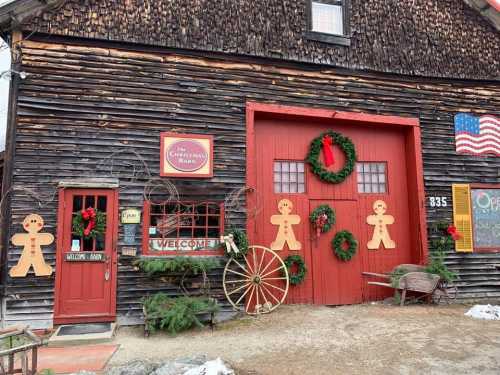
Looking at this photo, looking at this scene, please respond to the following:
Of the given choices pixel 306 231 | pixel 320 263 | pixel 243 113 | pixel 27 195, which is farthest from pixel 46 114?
pixel 320 263

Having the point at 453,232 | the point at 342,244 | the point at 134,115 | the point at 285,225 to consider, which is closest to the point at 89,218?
the point at 134,115

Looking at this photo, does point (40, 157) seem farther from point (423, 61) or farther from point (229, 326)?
point (423, 61)

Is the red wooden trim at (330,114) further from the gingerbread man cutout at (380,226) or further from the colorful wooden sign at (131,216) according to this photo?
the colorful wooden sign at (131,216)

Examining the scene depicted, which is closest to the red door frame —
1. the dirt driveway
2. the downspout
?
the dirt driveway

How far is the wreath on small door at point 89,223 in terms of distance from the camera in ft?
21.1

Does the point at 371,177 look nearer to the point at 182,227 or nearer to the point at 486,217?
the point at 486,217

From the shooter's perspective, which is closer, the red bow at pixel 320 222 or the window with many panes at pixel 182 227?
the window with many panes at pixel 182 227

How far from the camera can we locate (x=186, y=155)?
7086 mm

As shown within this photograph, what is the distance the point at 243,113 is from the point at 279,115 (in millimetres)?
780

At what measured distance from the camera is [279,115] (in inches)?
310

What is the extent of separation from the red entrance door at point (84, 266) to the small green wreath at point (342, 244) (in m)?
4.24

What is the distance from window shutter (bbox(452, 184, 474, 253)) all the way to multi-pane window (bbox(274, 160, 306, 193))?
338cm

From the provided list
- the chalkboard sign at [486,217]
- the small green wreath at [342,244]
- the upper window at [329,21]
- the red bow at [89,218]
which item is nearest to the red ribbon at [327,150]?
the small green wreath at [342,244]

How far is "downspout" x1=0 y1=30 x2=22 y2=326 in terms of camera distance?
612cm
